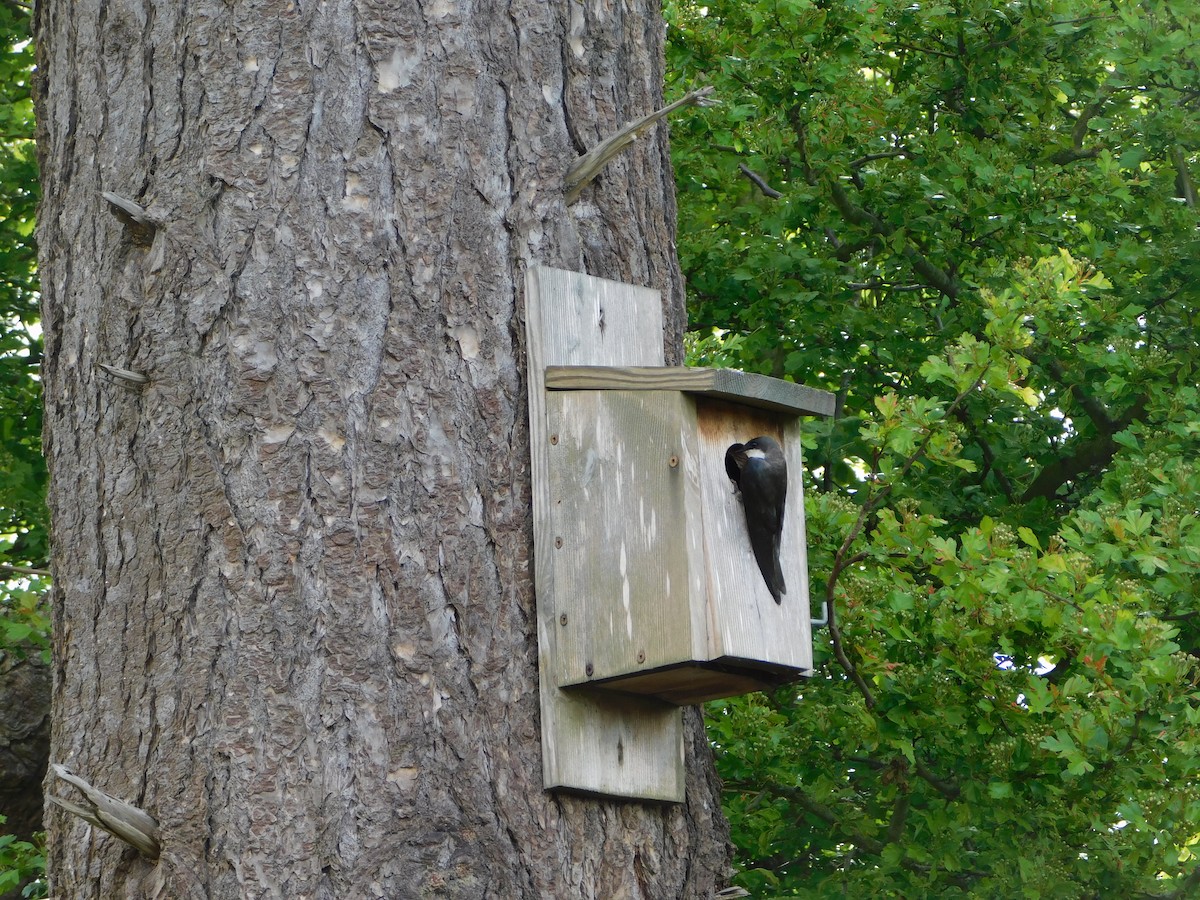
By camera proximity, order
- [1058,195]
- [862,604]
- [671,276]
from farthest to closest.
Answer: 1. [1058,195]
2. [862,604]
3. [671,276]

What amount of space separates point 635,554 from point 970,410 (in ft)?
11.9

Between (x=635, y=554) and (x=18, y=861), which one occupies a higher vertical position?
(x=635, y=554)

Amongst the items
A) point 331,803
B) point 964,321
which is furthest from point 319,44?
point 964,321

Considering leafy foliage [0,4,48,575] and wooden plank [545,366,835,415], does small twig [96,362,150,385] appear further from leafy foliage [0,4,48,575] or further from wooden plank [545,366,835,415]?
leafy foliage [0,4,48,575]

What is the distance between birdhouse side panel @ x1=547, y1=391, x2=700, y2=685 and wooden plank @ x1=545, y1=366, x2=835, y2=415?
0.02m

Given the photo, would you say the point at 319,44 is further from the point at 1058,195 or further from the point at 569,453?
the point at 1058,195

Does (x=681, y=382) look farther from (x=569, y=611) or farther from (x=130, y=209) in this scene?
(x=130, y=209)

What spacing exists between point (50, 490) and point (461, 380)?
683 mm

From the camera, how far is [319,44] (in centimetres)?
211

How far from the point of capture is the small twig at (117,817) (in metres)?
Answer: 1.85

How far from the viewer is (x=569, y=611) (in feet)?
6.81

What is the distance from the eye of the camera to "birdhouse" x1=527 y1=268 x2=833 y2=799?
2055 millimetres

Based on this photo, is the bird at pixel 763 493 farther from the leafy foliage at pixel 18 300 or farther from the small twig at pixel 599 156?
the leafy foliage at pixel 18 300

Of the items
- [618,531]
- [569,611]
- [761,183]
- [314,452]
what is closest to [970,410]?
[761,183]
